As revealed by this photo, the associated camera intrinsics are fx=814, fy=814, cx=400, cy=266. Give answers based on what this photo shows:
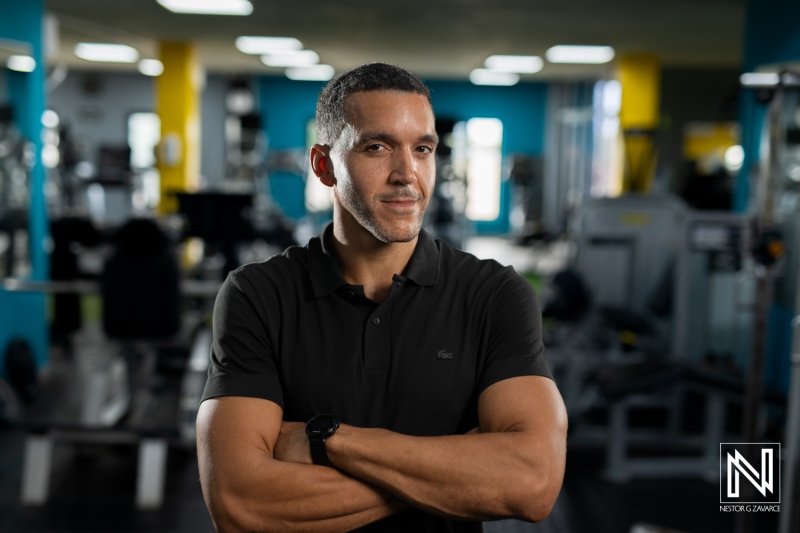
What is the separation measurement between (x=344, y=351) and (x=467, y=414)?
0.25 m

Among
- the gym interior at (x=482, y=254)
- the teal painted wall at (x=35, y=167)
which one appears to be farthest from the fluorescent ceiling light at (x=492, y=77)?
the teal painted wall at (x=35, y=167)

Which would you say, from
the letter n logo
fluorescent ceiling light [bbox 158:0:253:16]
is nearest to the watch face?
the letter n logo

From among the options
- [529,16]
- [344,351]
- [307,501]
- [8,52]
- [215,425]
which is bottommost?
[307,501]

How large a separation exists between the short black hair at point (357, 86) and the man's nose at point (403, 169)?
0.12m

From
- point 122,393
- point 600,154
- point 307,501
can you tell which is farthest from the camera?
point 600,154

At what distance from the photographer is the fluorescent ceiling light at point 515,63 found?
11.7 meters

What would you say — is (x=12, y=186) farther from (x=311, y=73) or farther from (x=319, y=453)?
(x=311, y=73)

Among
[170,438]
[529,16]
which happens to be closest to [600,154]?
[529,16]

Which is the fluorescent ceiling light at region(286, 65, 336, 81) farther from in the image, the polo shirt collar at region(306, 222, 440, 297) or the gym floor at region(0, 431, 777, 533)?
the polo shirt collar at region(306, 222, 440, 297)

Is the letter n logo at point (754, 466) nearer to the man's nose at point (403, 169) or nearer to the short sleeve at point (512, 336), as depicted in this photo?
the short sleeve at point (512, 336)

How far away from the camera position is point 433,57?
1203 cm

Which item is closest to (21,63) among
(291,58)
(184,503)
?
(184,503)

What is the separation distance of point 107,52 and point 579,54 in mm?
6969

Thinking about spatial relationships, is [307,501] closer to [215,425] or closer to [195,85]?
[215,425]
